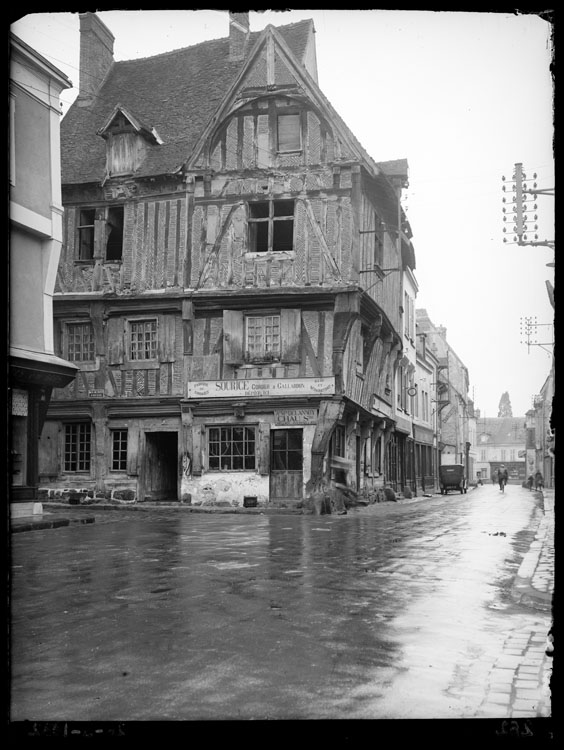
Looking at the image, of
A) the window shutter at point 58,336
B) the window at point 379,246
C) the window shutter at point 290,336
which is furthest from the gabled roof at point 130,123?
the window at point 379,246

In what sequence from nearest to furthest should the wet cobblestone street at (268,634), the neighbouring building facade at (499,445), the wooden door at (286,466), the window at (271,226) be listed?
the wet cobblestone street at (268,634)
the window at (271,226)
the wooden door at (286,466)
the neighbouring building facade at (499,445)

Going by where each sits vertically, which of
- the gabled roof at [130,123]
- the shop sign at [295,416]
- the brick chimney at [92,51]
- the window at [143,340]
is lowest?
the shop sign at [295,416]

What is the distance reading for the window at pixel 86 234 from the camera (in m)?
11.1

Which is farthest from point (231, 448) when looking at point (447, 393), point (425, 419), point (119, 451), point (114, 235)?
point (447, 393)

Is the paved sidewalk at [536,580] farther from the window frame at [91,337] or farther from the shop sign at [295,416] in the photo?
the shop sign at [295,416]

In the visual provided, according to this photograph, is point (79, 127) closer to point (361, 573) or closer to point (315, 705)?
point (361, 573)

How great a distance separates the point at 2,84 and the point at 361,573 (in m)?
6.05

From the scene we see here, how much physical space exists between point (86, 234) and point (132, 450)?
3676mm

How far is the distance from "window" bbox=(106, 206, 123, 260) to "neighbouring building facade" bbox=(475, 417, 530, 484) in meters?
48.0

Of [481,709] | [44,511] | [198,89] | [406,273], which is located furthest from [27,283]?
[406,273]

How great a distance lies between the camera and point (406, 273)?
29.9 meters

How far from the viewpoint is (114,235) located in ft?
42.4

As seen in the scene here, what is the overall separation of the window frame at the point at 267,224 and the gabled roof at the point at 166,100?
1.76 m

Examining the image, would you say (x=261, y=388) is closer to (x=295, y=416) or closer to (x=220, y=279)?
(x=295, y=416)
